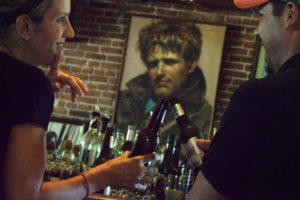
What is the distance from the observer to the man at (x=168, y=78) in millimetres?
4949

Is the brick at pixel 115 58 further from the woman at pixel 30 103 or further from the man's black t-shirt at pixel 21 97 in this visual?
the man's black t-shirt at pixel 21 97

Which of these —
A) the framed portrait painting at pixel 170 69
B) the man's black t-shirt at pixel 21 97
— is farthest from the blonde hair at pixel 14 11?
the framed portrait painting at pixel 170 69

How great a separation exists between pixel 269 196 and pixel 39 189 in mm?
541

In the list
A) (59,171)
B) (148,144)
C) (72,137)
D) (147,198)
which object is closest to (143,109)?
(72,137)

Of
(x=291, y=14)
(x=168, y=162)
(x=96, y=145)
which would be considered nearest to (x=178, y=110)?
(x=291, y=14)

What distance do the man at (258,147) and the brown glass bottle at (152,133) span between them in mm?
711

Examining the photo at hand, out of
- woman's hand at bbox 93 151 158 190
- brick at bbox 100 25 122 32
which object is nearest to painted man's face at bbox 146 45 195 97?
brick at bbox 100 25 122 32

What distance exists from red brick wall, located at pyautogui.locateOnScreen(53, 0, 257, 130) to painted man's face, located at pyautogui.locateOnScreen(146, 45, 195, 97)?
1.06 feet

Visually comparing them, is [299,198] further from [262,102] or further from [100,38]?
[100,38]

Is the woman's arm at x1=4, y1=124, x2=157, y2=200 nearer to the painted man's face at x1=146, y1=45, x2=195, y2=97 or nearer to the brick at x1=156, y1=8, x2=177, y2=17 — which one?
the painted man's face at x1=146, y1=45, x2=195, y2=97

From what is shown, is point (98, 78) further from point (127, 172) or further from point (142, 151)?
point (127, 172)

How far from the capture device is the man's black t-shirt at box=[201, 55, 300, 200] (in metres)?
1.12

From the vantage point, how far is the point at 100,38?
5.23 metres

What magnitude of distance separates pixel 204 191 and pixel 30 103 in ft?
1.48
